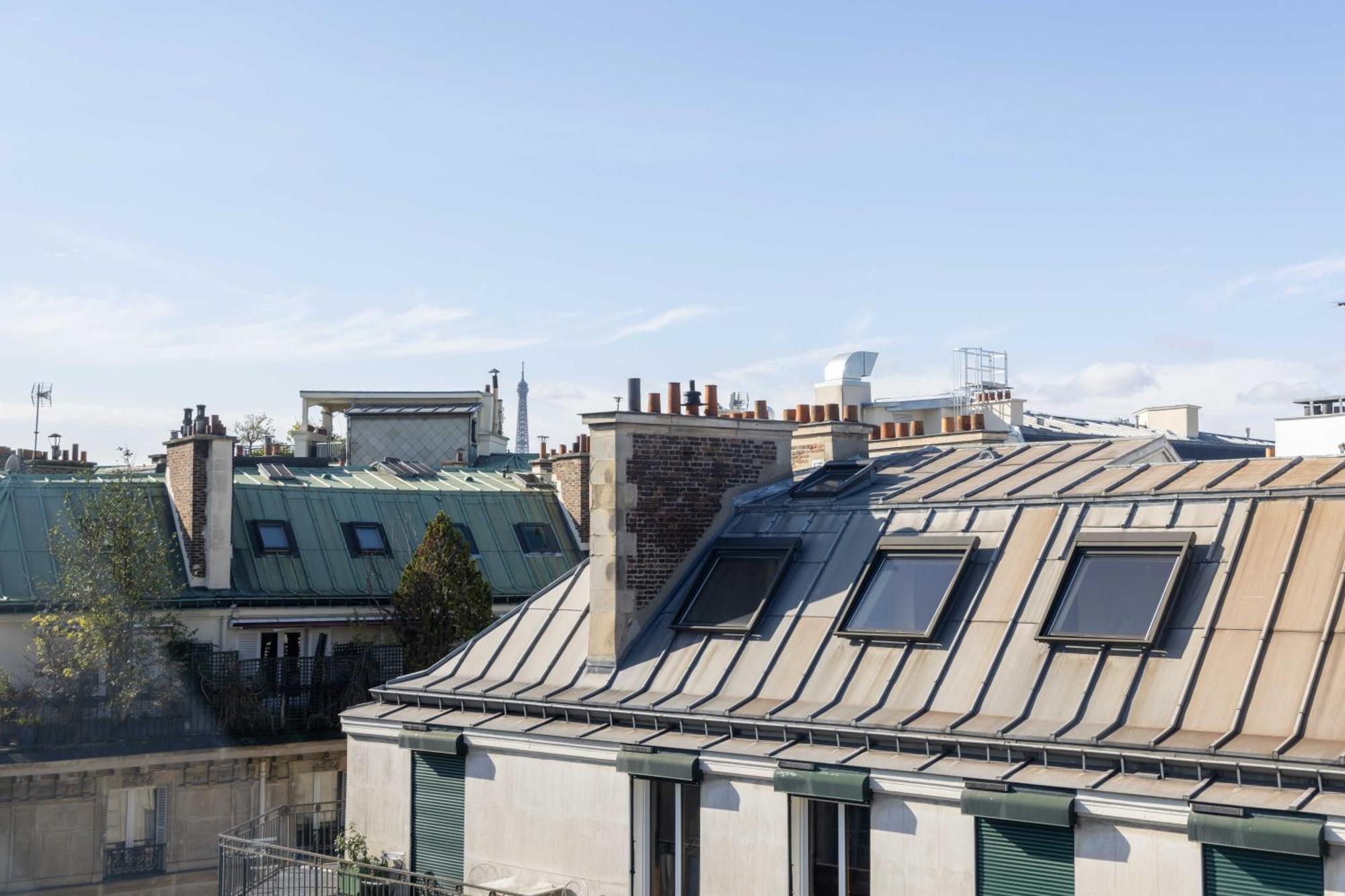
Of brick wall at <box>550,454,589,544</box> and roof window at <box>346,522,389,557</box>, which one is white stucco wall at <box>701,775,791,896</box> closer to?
roof window at <box>346,522,389,557</box>

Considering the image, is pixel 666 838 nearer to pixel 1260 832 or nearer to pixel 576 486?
pixel 1260 832

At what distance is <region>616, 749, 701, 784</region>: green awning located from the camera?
18.0 metres

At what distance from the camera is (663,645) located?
20938 millimetres

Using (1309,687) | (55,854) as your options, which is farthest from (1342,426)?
(55,854)

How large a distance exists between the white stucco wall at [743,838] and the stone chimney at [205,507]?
18285 millimetres

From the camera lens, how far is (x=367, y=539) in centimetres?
3684

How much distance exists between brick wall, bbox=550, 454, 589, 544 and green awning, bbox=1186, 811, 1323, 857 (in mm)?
26618

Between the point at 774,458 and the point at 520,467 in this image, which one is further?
the point at 520,467

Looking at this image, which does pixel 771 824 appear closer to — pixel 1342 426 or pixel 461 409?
pixel 1342 426

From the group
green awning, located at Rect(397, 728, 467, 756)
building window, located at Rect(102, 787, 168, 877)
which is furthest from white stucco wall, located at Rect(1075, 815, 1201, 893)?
building window, located at Rect(102, 787, 168, 877)

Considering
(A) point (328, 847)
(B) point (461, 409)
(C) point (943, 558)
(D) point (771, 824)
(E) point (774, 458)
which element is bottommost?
(A) point (328, 847)

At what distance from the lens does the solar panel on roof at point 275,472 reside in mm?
38219

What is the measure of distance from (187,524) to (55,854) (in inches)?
298

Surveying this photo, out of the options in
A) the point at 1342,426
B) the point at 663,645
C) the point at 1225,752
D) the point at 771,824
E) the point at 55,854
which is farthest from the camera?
the point at 1342,426
